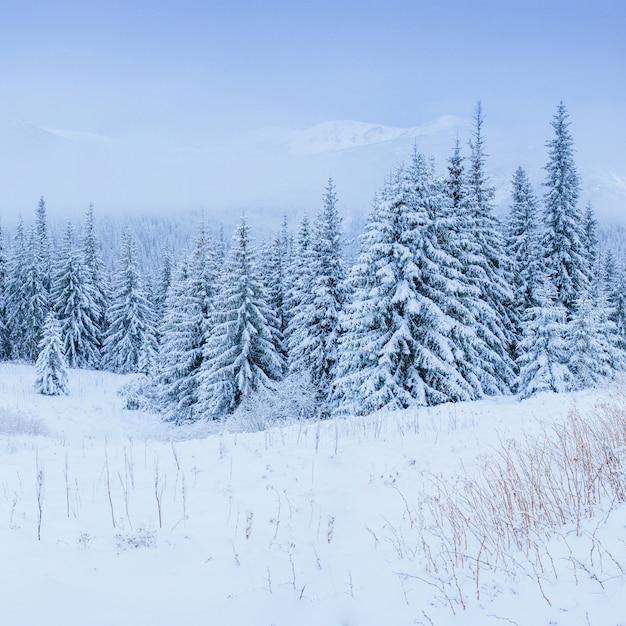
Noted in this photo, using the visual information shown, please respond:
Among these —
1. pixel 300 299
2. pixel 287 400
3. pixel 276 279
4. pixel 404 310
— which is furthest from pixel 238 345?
pixel 404 310

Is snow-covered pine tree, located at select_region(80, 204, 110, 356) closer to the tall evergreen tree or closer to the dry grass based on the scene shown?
the tall evergreen tree

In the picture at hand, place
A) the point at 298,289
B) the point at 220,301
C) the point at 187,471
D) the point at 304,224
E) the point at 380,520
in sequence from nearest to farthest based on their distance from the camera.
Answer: the point at 380,520, the point at 187,471, the point at 220,301, the point at 298,289, the point at 304,224

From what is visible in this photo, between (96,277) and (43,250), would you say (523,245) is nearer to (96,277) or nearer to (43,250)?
(96,277)

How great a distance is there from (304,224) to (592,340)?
18424 millimetres

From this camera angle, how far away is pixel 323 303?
83.1 feet

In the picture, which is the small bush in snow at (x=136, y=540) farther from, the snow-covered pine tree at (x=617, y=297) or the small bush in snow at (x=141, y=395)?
the snow-covered pine tree at (x=617, y=297)

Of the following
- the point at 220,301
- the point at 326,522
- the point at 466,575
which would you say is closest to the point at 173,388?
the point at 220,301

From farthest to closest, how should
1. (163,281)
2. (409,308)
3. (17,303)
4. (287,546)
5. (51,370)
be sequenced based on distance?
(163,281), (17,303), (51,370), (409,308), (287,546)

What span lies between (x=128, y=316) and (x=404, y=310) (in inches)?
1347

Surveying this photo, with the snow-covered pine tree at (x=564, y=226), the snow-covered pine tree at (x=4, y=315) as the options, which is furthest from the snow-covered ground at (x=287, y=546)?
the snow-covered pine tree at (x=4, y=315)

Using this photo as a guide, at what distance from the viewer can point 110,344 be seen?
4644 cm

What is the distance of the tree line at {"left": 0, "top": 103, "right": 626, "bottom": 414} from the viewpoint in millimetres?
19266

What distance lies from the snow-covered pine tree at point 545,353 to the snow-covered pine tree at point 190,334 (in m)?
18.0

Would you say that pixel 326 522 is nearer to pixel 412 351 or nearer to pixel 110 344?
pixel 412 351
